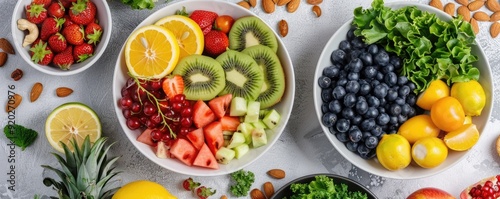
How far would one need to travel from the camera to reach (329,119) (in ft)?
6.01

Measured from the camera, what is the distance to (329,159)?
202cm

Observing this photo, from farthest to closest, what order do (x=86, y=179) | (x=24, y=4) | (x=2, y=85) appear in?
(x=2, y=85)
(x=24, y=4)
(x=86, y=179)

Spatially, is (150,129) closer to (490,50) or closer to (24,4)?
(24,4)

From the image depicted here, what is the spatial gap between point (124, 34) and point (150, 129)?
0.35 m

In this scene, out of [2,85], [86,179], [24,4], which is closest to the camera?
[86,179]

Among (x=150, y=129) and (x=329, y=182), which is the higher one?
(x=150, y=129)

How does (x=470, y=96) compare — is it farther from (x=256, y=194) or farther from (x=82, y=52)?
(x=82, y=52)

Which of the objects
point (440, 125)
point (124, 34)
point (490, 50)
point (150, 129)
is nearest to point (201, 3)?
point (124, 34)

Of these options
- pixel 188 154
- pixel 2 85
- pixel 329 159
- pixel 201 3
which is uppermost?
pixel 201 3

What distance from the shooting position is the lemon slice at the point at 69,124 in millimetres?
1882

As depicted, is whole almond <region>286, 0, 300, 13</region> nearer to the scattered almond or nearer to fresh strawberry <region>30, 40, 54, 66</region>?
the scattered almond

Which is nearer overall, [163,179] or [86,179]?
[86,179]

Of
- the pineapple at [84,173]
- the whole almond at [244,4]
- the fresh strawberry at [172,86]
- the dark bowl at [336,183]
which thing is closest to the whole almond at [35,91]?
the pineapple at [84,173]

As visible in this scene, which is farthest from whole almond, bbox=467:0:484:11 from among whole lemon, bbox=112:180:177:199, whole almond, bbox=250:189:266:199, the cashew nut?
the cashew nut
